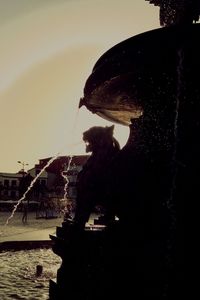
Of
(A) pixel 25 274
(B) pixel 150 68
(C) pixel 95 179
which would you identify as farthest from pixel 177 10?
(A) pixel 25 274

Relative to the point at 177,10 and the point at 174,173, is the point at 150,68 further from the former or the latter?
the point at 177,10

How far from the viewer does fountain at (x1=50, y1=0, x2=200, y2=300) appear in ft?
11.0

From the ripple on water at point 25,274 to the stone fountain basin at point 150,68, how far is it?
264 centimetres

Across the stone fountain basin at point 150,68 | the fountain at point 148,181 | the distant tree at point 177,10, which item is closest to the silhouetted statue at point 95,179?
the fountain at point 148,181

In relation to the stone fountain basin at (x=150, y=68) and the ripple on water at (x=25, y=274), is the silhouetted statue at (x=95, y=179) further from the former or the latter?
the ripple on water at (x=25, y=274)

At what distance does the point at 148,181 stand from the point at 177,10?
274 cm

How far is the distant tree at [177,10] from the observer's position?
4324 millimetres

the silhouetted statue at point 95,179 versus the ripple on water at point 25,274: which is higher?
the silhouetted statue at point 95,179

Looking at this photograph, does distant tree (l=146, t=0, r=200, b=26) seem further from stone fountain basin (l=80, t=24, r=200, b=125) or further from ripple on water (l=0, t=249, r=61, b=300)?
ripple on water (l=0, t=249, r=61, b=300)

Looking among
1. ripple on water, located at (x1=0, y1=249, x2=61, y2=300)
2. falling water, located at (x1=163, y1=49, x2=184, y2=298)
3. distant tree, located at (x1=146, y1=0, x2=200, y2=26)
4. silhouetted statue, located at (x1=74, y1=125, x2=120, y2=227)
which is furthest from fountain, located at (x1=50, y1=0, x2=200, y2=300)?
ripple on water, located at (x1=0, y1=249, x2=61, y2=300)

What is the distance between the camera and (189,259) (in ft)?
10.6

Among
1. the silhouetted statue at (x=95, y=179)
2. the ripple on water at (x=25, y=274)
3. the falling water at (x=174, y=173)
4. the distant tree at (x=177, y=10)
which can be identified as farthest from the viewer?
the ripple on water at (x=25, y=274)

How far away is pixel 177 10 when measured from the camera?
17.5 ft

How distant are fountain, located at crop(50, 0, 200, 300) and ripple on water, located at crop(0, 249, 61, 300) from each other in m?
1.31
